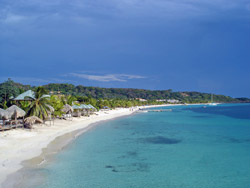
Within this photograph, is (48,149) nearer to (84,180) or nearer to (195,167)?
(84,180)

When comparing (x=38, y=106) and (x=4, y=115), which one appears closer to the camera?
(x=4, y=115)

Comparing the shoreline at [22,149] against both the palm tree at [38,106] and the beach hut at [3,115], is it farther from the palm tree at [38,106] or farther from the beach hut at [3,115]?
the palm tree at [38,106]

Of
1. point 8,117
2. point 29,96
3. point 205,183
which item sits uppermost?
point 29,96

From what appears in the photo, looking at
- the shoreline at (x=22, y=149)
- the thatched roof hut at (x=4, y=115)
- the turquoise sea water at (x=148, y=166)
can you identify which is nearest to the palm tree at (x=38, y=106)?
the shoreline at (x=22, y=149)

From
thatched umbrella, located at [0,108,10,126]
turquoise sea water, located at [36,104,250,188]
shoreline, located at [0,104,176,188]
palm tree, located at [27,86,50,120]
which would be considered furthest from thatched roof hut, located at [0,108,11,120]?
turquoise sea water, located at [36,104,250,188]

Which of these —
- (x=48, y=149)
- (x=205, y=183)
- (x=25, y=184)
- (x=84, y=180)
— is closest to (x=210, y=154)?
(x=205, y=183)

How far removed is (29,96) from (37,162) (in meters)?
13.2

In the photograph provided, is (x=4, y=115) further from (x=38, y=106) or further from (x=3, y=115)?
(x=38, y=106)

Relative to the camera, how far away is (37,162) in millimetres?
13797

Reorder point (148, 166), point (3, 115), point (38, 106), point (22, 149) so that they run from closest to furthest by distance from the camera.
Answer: point (148, 166) → point (22, 149) → point (3, 115) → point (38, 106)

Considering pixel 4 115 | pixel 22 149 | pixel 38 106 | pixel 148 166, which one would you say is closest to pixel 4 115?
pixel 4 115

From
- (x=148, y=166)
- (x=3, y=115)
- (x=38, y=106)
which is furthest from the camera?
(x=38, y=106)

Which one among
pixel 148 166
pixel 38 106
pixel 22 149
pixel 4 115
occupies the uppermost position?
pixel 38 106

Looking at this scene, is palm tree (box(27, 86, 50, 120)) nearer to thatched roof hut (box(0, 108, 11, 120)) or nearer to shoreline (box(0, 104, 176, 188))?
shoreline (box(0, 104, 176, 188))
